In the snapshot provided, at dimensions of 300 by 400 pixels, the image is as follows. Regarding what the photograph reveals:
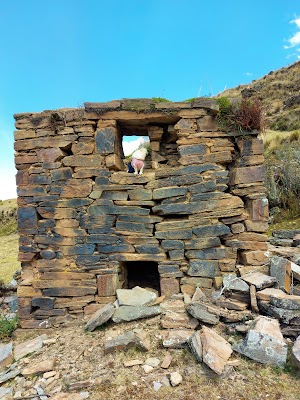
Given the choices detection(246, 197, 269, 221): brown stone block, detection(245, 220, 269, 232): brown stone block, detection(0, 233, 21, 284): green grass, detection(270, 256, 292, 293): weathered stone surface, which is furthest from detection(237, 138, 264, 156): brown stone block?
detection(0, 233, 21, 284): green grass

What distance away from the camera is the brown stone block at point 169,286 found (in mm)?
5199

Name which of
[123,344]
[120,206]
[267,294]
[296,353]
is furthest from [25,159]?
[296,353]

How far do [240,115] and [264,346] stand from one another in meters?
3.65

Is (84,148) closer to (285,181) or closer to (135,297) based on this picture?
(135,297)

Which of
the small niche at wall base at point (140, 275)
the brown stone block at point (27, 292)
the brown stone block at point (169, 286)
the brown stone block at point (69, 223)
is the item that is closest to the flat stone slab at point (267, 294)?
the brown stone block at point (169, 286)

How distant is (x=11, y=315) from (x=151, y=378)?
417 cm

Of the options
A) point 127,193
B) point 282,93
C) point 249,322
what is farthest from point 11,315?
point 282,93

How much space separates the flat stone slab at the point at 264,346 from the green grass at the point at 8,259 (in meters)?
7.66

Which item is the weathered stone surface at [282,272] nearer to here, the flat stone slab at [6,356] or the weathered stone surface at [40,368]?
the weathered stone surface at [40,368]

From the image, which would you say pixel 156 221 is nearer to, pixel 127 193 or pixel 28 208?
pixel 127 193

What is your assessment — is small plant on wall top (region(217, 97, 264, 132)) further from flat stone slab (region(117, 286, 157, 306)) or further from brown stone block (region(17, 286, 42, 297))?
brown stone block (region(17, 286, 42, 297))

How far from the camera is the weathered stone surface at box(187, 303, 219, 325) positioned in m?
4.25

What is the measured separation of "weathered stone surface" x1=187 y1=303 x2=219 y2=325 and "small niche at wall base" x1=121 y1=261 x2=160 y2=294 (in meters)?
1.44

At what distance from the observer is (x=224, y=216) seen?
5121 mm
